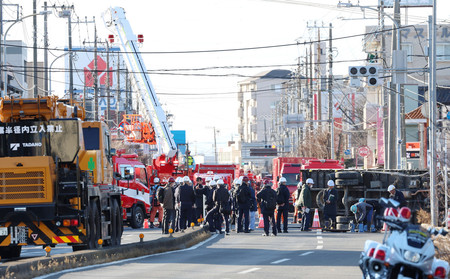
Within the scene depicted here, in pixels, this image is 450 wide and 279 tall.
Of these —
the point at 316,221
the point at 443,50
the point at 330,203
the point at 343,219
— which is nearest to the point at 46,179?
the point at 330,203

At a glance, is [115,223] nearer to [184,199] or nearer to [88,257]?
[184,199]

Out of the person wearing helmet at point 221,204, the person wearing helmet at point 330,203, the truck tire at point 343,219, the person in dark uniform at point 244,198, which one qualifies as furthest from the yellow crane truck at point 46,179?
the truck tire at point 343,219

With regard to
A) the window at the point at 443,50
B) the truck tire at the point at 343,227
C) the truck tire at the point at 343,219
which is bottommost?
the truck tire at the point at 343,227

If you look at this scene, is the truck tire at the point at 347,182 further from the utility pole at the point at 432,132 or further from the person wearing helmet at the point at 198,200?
the utility pole at the point at 432,132

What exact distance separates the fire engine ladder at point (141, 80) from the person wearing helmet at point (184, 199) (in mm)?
17189

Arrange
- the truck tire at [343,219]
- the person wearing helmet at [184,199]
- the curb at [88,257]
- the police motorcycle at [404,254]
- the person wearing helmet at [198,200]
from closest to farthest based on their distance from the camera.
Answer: the police motorcycle at [404,254] < the curb at [88,257] < the person wearing helmet at [184,199] < the person wearing helmet at [198,200] < the truck tire at [343,219]

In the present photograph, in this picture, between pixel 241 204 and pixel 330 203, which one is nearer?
pixel 241 204

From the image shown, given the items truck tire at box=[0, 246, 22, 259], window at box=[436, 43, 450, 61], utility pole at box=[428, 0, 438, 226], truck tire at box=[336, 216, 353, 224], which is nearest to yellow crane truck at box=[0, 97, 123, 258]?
truck tire at box=[0, 246, 22, 259]

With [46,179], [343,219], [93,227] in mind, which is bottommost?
[343,219]

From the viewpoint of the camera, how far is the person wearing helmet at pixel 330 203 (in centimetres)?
3244

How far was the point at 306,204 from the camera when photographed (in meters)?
33.1

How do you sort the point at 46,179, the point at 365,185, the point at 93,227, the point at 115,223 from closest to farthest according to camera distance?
the point at 46,179
the point at 93,227
the point at 115,223
the point at 365,185

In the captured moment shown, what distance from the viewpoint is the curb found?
1527cm

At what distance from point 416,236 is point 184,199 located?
753 inches
